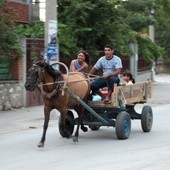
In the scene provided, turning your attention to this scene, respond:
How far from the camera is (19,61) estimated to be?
19594 millimetres

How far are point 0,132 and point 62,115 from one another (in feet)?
10.5

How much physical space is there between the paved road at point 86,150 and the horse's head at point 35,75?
1.30 m

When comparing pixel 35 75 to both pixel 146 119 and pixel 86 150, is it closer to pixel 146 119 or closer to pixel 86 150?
pixel 86 150

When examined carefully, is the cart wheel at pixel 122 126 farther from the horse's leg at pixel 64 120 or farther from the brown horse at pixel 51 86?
the horse's leg at pixel 64 120

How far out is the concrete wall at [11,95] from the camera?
1866cm

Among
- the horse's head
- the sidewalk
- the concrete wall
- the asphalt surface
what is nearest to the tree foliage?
the concrete wall

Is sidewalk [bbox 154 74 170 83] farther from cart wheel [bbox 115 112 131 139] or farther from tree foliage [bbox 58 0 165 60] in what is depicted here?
cart wheel [bbox 115 112 131 139]

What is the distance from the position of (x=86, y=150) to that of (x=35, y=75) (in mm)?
1803

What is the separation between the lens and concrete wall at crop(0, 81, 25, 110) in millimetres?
18656

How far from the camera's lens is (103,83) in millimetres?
12430

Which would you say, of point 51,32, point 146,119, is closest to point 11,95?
point 51,32

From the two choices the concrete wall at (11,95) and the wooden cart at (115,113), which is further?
the concrete wall at (11,95)

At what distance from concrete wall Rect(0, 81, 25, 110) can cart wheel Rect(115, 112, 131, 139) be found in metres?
7.34

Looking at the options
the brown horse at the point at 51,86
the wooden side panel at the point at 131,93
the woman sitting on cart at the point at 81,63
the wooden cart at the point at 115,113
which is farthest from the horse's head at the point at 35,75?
the wooden side panel at the point at 131,93
